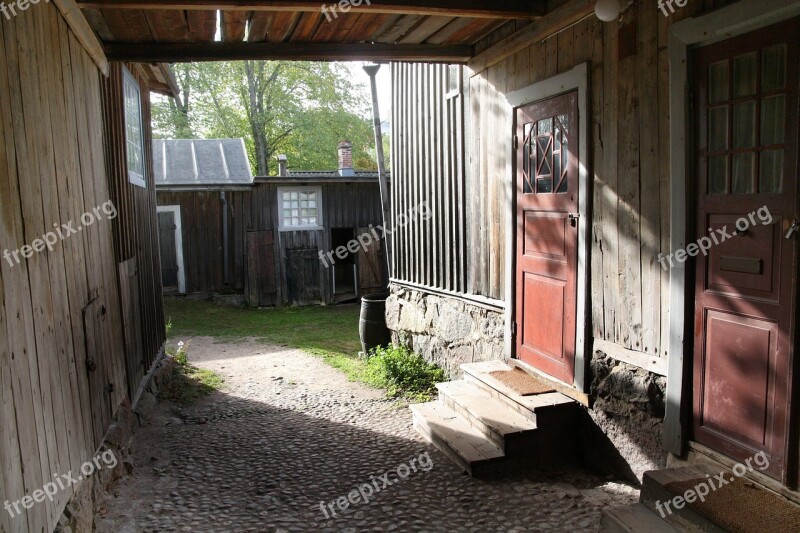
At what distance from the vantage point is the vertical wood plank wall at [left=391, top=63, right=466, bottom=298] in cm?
675

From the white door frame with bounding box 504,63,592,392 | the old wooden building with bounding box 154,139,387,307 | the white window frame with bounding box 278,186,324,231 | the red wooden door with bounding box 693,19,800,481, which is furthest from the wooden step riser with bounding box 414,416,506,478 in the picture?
the white window frame with bounding box 278,186,324,231

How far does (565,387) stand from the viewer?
4.89 meters

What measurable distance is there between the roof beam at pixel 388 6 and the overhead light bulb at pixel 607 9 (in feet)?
3.26

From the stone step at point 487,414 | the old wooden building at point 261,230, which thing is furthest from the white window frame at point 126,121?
the old wooden building at point 261,230

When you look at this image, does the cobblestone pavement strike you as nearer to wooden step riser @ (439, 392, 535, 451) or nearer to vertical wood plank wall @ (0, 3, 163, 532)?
wooden step riser @ (439, 392, 535, 451)

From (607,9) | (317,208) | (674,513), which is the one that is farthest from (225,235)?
(674,513)

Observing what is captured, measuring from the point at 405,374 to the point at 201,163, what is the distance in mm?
11237

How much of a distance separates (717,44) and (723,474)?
8.27ft

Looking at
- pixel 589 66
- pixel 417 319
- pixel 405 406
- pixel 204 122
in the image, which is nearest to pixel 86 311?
pixel 405 406

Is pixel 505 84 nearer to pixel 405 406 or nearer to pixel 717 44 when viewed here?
pixel 717 44

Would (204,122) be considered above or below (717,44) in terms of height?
above

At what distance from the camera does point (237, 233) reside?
14.9m

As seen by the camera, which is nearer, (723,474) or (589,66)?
(723,474)

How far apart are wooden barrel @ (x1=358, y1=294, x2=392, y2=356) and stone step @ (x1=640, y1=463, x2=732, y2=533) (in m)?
5.76
